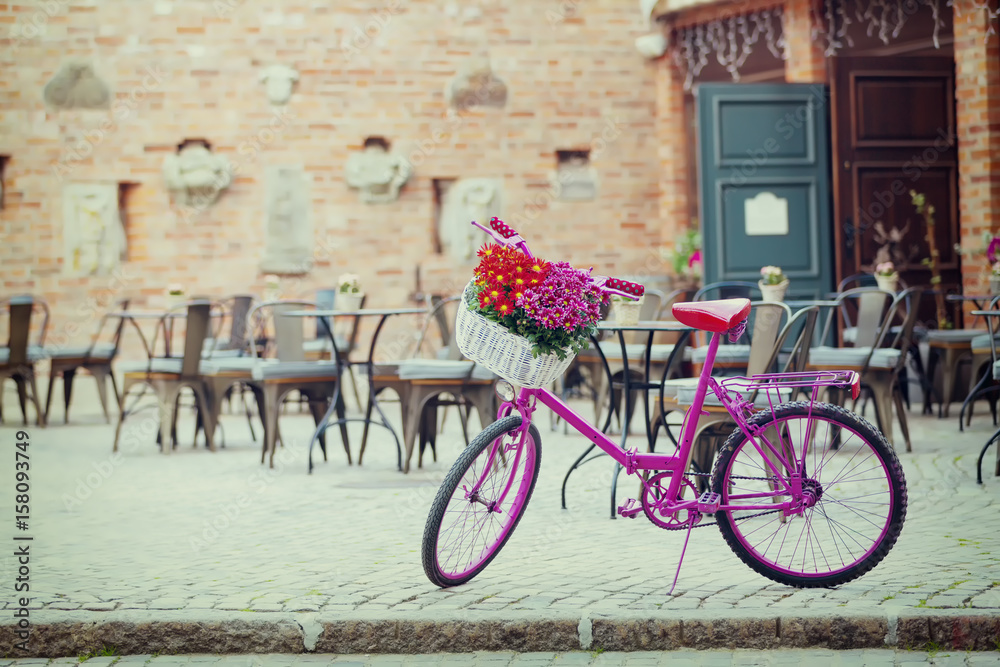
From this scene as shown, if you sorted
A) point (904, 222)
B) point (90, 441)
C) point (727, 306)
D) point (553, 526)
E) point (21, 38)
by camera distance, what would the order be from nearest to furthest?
point (727, 306) → point (553, 526) → point (90, 441) → point (904, 222) → point (21, 38)

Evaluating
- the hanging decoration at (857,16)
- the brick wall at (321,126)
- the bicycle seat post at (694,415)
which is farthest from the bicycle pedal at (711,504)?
the brick wall at (321,126)

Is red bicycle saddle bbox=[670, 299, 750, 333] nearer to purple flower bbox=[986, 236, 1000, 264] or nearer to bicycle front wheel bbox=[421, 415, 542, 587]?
bicycle front wheel bbox=[421, 415, 542, 587]

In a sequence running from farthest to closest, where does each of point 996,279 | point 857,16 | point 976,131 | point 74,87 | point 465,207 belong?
point 465,207
point 74,87
point 857,16
point 976,131
point 996,279

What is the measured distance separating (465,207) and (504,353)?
8.73 metres

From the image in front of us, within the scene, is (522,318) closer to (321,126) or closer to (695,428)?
(695,428)

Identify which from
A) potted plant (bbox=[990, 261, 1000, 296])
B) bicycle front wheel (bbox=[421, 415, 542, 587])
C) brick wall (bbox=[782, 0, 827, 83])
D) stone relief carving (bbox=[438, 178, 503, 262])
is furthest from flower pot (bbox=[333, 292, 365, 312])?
brick wall (bbox=[782, 0, 827, 83])

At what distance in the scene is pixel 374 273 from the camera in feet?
40.2

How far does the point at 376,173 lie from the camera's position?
40.1 ft

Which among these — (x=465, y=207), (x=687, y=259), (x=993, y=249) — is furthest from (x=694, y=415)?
(x=465, y=207)

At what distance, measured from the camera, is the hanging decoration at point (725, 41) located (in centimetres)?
1164

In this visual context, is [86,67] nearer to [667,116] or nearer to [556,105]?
[556,105]

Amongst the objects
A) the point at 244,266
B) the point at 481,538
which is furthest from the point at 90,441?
the point at 481,538

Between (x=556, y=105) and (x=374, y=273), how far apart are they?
8.15ft

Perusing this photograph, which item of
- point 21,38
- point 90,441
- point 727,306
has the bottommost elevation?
point 90,441
